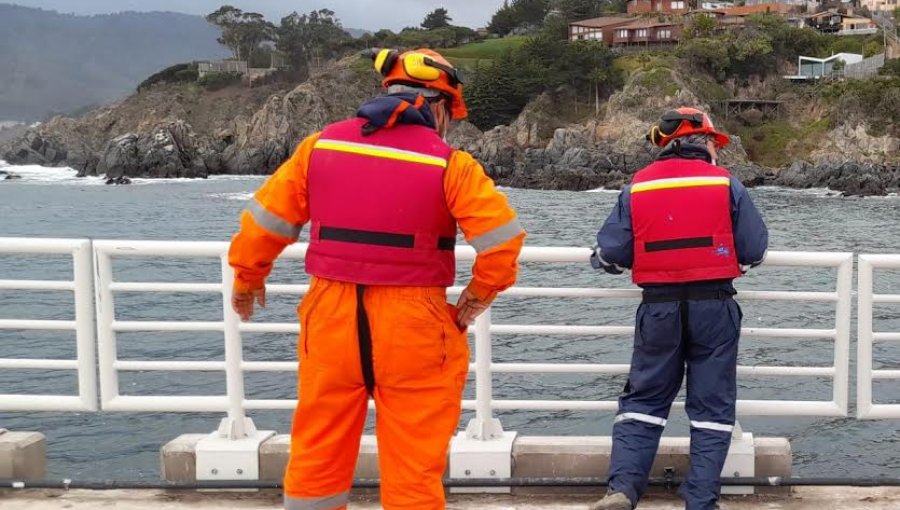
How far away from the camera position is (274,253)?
124 inches

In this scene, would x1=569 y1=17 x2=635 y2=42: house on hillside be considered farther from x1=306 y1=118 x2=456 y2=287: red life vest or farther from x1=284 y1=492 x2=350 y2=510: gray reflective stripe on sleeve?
x1=284 y1=492 x2=350 y2=510: gray reflective stripe on sleeve

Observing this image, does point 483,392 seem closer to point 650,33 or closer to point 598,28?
point 650,33

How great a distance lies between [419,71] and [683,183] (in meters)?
1.36

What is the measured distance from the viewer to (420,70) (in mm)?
3105

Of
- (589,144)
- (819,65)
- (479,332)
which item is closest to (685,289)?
(479,332)

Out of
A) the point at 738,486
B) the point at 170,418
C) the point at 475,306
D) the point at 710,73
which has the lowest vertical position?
the point at 170,418

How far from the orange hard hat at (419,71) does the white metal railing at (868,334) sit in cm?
242

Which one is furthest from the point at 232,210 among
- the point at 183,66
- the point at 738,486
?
the point at 183,66

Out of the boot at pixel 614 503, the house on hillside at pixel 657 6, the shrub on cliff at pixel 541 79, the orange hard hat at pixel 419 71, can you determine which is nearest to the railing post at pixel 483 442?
the boot at pixel 614 503

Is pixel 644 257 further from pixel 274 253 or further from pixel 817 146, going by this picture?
pixel 817 146

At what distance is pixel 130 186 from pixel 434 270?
63745 millimetres

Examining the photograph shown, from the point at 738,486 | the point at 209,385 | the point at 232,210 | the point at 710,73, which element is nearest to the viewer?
the point at 738,486

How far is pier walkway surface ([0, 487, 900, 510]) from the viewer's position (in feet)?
13.5

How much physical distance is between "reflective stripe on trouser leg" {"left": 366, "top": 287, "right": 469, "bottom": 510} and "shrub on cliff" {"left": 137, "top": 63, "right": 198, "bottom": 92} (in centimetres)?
12510
